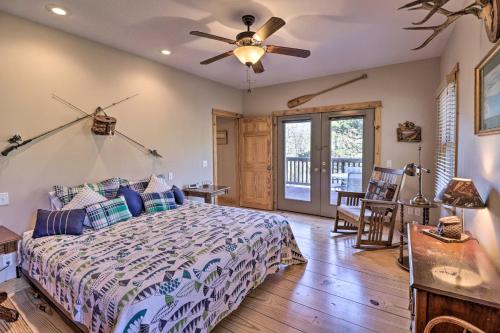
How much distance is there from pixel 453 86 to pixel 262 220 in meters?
2.54

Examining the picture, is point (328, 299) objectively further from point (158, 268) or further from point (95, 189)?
point (95, 189)

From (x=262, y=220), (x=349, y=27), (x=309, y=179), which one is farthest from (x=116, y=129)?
(x=309, y=179)

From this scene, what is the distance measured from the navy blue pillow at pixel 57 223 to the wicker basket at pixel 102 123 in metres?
1.09

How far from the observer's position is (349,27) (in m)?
2.84

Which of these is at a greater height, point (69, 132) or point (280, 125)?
point (280, 125)

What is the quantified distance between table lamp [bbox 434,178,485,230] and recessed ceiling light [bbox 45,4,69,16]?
3.63 meters

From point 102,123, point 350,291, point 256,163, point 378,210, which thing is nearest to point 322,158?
point 256,163

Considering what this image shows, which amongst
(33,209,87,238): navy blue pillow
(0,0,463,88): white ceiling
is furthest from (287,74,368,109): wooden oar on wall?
(33,209,87,238): navy blue pillow

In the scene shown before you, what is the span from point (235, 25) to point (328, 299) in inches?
115

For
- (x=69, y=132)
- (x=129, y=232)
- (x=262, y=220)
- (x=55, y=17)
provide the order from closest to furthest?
(x=129, y=232)
(x=55, y=17)
(x=262, y=220)
(x=69, y=132)

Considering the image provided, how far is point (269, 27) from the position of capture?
7.16ft

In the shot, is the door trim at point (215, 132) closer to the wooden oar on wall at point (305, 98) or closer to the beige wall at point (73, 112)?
the beige wall at point (73, 112)

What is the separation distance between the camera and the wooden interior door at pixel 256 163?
5523mm

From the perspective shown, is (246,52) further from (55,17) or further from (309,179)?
(309,179)
